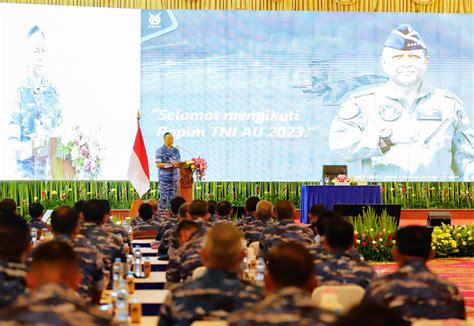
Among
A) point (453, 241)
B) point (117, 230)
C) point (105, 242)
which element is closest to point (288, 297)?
point (105, 242)

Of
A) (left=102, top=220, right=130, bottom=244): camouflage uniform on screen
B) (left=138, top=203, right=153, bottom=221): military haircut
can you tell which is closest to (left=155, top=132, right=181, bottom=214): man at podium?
(left=138, top=203, right=153, bottom=221): military haircut

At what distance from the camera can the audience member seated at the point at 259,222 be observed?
6934mm

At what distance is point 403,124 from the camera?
1538 cm

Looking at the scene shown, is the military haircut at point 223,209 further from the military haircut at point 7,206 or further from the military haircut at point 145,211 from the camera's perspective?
the military haircut at point 7,206

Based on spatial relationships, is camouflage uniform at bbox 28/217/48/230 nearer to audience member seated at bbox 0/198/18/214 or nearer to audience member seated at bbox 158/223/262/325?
audience member seated at bbox 0/198/18/214

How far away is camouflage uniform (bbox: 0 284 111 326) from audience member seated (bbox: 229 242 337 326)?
16.5 inches

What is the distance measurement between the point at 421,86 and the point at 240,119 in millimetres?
3377

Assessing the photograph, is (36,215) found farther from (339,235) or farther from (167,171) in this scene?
(339,235)

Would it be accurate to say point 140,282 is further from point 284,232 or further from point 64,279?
point 64,279

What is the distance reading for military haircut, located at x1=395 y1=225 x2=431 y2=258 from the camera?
378 centimetres

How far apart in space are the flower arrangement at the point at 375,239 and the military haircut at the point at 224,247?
678cm

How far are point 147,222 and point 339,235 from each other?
527 cm

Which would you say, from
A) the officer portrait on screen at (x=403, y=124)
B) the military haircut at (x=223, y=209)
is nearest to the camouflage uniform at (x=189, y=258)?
the military haircut at (x=223, y=209)

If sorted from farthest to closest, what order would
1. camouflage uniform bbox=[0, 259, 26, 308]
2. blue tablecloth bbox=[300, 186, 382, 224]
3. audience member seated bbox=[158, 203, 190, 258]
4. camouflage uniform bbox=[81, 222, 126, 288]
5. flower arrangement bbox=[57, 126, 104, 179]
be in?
flower arrangement bbox=[57, 126, 104, 179], blue tablecloth bbox=[300, 186, 382, 224], audience member seated bbox=[158, 203, 190, 258], camouflage uniform bbox=[81, 222, 126, 288], camouflage uniform bbox=[0, 259, 26, 308]
